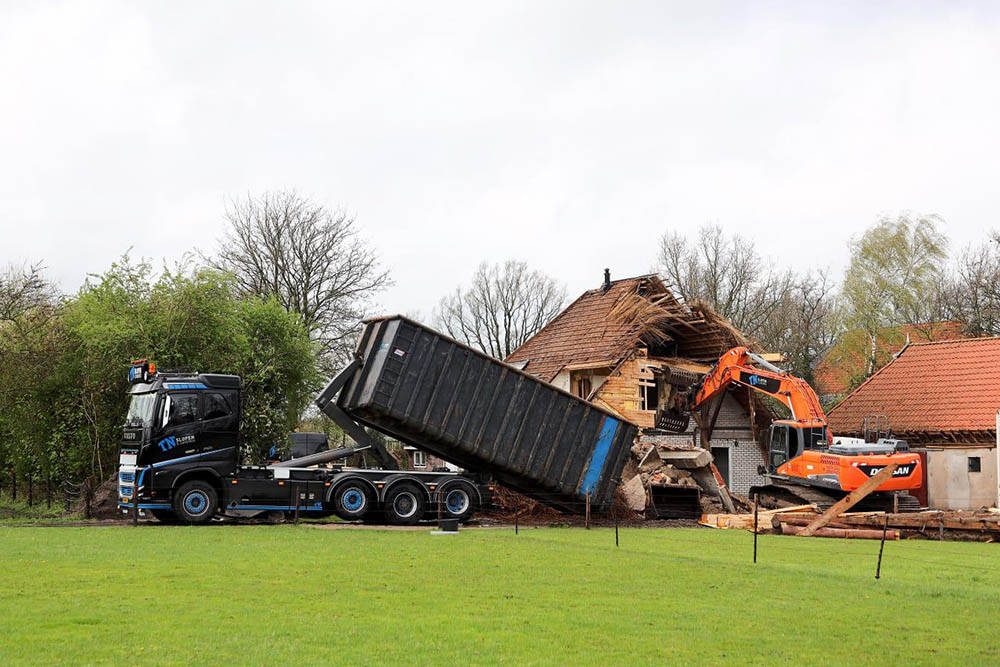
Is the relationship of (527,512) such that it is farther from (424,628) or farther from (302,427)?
(302,427)

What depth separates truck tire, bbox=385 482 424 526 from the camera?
23.8 metres

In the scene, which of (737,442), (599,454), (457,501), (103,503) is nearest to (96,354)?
(103,503)

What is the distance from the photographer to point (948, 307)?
159 ft

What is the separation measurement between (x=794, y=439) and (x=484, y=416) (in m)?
9.38

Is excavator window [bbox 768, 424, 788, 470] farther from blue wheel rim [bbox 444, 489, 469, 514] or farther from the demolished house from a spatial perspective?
blue wheel rim [bbox 444, 489, 469, 514]

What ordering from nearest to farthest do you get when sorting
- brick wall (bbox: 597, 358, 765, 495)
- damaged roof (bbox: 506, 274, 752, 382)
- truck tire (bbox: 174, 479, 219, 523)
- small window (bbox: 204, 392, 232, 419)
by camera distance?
truck tire (bbox: 174, 479, 219, 523)
small window (bbox: 204, 392, 232, 419)
damaged roof (bbox: 506, 274, 752, 382)
brick wall (bbox: 597, 358, 765, 495)

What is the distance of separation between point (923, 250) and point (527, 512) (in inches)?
1171

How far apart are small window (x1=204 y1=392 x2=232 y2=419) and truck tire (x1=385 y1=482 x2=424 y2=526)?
155 inches

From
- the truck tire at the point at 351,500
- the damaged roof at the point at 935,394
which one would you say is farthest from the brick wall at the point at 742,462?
the truck tire at the point at 351,500

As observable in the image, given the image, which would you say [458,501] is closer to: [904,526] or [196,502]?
[196,502]

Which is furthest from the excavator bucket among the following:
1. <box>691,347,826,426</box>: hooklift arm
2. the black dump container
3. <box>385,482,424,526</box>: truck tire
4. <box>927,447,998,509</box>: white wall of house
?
<box>385,482,424,526</box>: truck tire

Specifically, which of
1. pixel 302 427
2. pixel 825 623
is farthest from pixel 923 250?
pixel 825 623

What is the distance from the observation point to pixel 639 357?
33.8 metres

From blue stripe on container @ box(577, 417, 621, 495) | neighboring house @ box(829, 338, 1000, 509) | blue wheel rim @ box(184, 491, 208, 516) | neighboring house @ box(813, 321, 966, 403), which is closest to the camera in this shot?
blue wheel rim @ box(184, 491, 208, 516)
